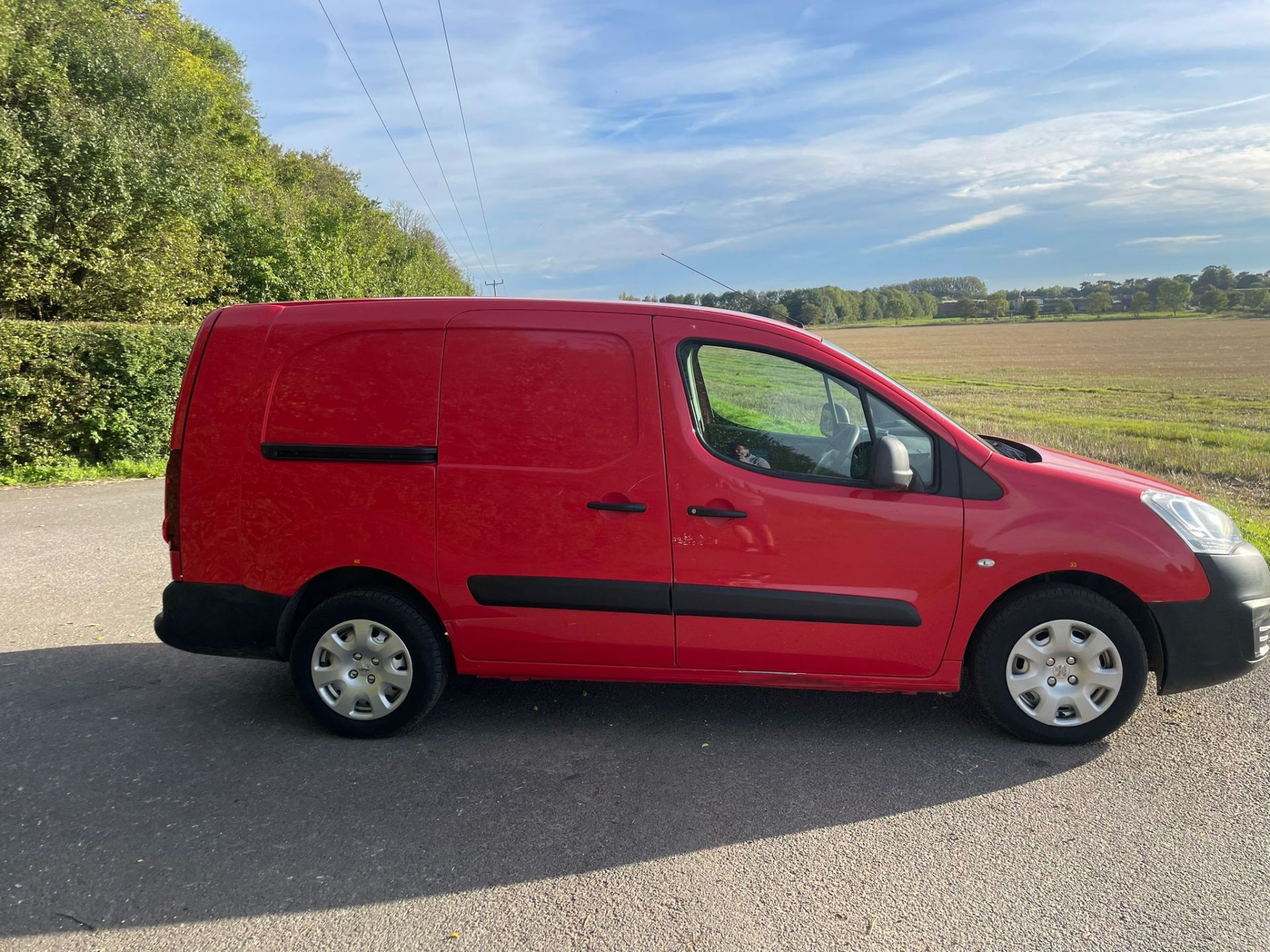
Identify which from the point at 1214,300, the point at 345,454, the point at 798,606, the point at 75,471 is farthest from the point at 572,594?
the point at 1214,300

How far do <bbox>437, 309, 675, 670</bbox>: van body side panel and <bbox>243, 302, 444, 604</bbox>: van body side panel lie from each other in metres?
0.11

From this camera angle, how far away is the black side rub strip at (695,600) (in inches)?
151

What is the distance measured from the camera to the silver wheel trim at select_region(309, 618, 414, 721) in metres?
4.01

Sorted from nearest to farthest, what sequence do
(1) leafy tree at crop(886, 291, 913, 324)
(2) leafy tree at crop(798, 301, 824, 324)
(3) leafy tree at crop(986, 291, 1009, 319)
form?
(2) leafy tree at crop(798, 301, 824, 324), (1) leafy tree at crop(886, 291, 913, 324), (3) leafy tree at crop(986, 291, 1009, 319)

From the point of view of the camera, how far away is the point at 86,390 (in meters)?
11.6

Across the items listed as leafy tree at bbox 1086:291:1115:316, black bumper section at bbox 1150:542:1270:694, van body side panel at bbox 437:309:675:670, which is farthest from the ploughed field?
leafy tree at bbox 1086:291:1115:316

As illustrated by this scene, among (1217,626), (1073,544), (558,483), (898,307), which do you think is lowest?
(1217,626)

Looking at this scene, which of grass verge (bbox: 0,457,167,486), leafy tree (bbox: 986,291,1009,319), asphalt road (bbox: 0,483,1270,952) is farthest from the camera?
leafy tree (bbox: 986,291,1009,319)

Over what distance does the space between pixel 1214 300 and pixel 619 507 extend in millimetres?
75519

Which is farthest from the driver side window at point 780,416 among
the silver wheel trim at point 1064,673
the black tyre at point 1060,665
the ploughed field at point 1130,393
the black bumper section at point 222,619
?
the black bumper section at point 222,619

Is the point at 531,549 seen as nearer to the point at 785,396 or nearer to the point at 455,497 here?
the point at 455,497

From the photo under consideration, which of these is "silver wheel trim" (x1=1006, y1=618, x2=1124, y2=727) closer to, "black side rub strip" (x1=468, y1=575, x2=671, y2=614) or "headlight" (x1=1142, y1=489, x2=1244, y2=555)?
"headlight" (x1=1142, y1=489, x2=1244, y2=555)

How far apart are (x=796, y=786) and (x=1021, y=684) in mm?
1139

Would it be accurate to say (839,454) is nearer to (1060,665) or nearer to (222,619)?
(1060,665)
